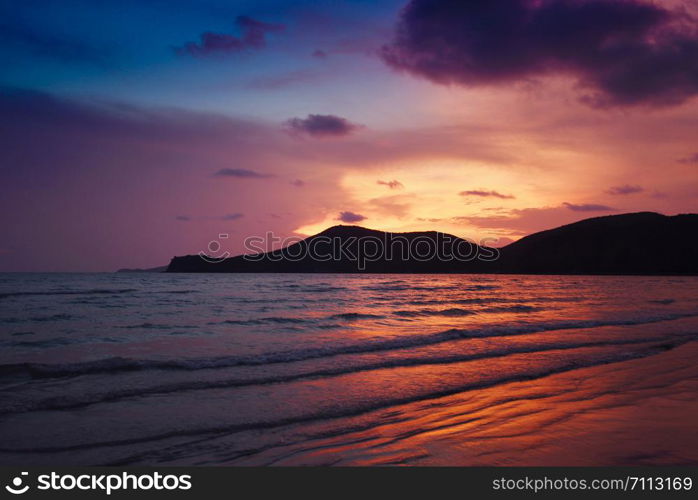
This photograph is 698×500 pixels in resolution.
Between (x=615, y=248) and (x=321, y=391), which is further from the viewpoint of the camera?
(x=615, y=248)

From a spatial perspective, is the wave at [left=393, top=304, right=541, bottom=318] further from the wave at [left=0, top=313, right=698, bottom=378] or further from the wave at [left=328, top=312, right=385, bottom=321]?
the wave at [left=0, top=313, right=698, bottom=378]

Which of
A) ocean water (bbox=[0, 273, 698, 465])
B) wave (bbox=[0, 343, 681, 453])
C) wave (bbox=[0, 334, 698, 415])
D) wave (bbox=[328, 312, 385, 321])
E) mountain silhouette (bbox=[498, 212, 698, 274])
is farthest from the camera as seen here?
mountain silhouette (bbox=[498, 212, 698, 274])

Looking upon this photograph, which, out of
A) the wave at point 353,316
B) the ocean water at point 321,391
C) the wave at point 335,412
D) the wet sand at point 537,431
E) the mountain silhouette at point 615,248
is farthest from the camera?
the mountain silhouette at point 615,248

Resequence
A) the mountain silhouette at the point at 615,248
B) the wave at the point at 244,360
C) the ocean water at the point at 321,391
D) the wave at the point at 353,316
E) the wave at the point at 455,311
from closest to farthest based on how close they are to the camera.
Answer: the ocean water at the point at 321,391 → the wave at the point at 244,360 → the wave at the point at 353,316 → the wave at the point at 455,311 → the mountain silhouette at the point at 615,248

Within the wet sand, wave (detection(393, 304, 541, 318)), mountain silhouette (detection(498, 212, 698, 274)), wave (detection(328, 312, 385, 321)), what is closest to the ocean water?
the wet sand

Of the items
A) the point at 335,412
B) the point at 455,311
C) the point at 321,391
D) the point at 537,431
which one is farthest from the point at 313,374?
the point at 455,311

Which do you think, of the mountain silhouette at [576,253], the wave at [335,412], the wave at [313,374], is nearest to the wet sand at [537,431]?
the wave at [335,412]

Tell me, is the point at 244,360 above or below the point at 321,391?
below

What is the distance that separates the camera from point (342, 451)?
4.92 metres

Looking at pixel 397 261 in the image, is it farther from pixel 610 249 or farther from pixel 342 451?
pixel 342 451

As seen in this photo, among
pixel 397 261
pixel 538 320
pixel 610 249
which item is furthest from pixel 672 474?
pixel 397 261

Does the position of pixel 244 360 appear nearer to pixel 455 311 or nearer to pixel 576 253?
pixel 455 311

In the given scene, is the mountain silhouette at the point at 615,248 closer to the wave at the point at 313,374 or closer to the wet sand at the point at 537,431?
the wave at the point at 313,374

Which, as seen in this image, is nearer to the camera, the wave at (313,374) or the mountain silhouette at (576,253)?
the wave at (313,374)
